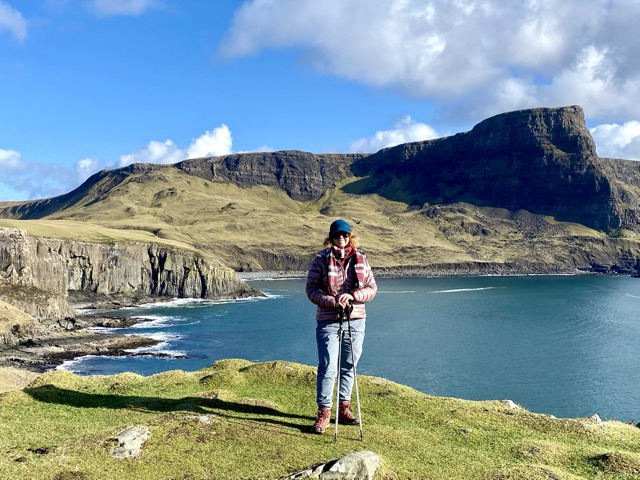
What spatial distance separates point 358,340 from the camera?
518 inches

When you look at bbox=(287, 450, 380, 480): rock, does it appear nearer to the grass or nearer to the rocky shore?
the grass

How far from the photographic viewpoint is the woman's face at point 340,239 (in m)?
12.7

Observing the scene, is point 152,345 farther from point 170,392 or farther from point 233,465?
point 233,465

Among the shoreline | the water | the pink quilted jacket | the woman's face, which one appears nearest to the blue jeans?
the pink quilted jacket

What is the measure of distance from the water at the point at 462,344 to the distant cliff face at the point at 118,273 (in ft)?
34.9

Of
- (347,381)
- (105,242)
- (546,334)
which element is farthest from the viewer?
(105,242)

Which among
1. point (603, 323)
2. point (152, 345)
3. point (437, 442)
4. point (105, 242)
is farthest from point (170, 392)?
point (105, 242)

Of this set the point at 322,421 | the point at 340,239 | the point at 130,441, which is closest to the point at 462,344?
the point at 322,421

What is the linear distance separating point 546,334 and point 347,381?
93249 mm

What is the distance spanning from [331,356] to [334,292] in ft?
4.93

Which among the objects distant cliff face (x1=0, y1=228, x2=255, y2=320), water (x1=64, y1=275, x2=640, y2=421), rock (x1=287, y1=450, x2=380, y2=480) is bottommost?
water (x1=64, y1=275, x2=640, y2=421)

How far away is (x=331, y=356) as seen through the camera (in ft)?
42.1

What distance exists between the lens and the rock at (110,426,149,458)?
433 inches

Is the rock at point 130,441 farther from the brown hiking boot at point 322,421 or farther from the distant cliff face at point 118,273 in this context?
the distant cliff face at point 118,273
